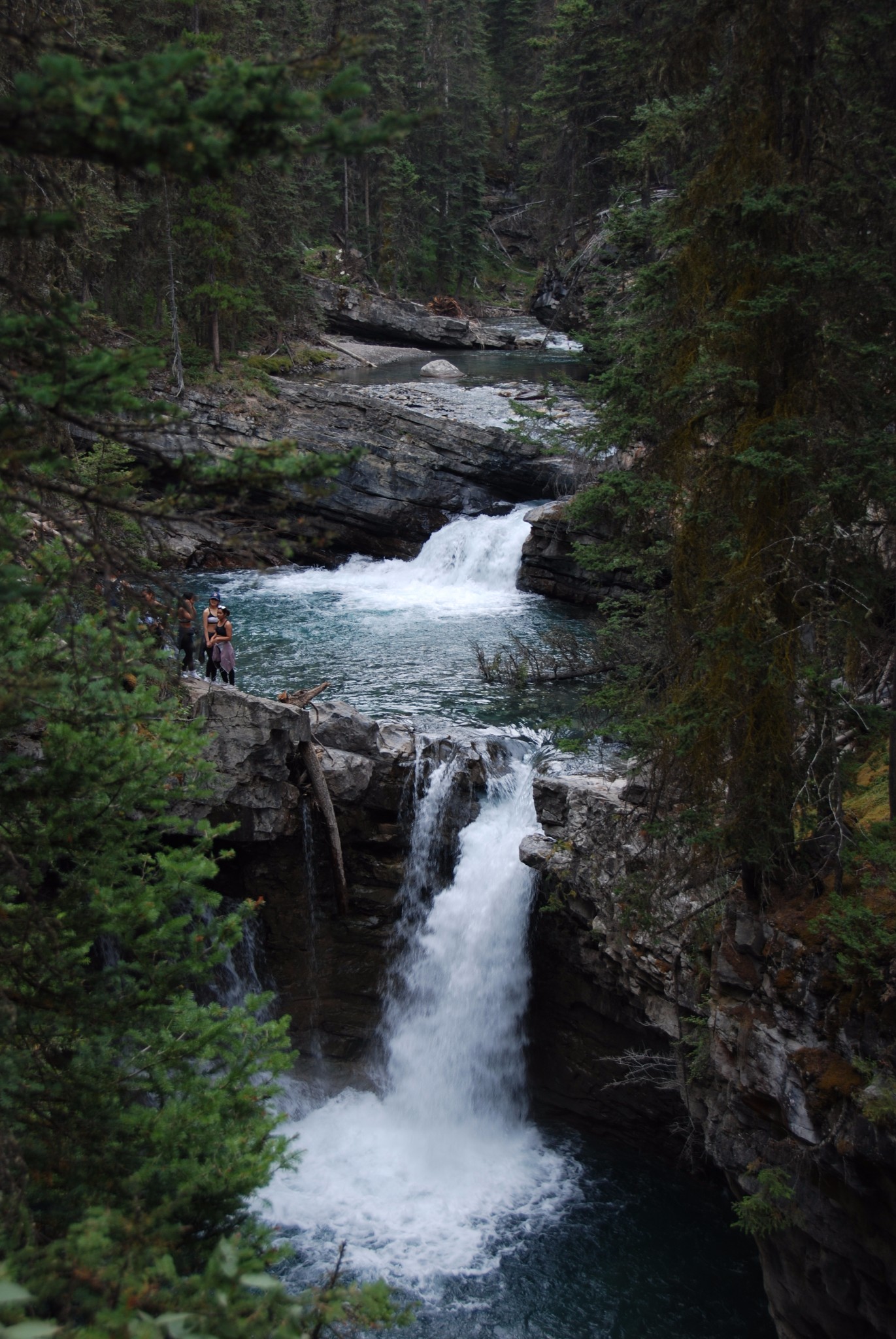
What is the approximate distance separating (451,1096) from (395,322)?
37621 millimetres

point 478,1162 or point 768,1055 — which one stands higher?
point 768,1055

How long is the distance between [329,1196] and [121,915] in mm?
7399

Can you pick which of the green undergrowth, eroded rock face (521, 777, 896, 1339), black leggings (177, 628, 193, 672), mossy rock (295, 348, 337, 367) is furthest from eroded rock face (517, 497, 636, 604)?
the green undergrowth

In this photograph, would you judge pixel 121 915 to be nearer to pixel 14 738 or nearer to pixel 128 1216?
pixel 128 1216

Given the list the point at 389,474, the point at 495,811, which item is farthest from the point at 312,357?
the point at 495,811

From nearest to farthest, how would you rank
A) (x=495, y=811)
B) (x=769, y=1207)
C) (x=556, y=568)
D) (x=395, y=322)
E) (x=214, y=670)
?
(x=769, y=1207) < (x=495, y=811) < (x=214, y=670) < (x=556, y=568) < (x=395, y=322)

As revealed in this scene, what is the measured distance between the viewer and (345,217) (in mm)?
48625

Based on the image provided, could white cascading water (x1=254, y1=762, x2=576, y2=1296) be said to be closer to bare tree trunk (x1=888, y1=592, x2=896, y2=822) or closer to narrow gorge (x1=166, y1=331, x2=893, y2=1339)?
narrow gorge (x1=166, y1=331, x2=893, y2=1339)

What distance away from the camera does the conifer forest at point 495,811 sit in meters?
3.65

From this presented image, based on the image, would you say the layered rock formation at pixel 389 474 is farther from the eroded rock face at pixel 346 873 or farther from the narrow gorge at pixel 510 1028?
the eroded rock face at pixel 346 873

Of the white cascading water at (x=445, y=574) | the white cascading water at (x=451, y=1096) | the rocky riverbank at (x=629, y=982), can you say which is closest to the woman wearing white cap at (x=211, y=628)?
the rocky riverbank at (x=629, y=982)

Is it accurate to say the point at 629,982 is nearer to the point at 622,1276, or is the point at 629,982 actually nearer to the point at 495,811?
the point at 622,1276

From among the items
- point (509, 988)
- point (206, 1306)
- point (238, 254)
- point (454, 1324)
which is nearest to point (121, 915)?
point (206, 1306)

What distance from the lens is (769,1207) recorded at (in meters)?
6.50
